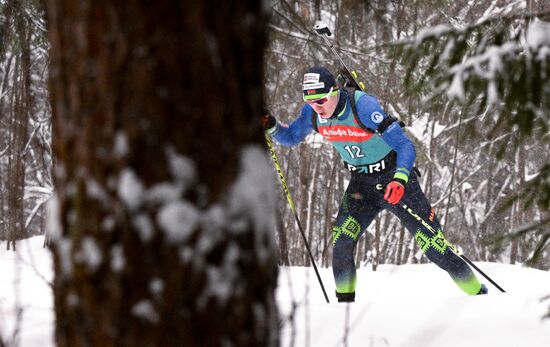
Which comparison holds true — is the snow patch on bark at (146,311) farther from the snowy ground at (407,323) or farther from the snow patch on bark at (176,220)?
the snowy ground at (407,323)

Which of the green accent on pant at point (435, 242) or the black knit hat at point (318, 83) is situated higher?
the black knit hat at point (318, 83)

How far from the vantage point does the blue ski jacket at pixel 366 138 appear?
464 centimetres

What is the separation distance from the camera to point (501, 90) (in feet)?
7.52

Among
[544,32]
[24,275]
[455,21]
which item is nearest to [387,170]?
[544,32]

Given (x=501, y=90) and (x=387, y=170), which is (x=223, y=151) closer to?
(x=501, y=90)

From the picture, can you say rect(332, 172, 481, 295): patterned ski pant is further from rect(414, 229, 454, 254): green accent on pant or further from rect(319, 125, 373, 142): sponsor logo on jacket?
rect(319, 125, 373, 142): sponsor logo on jacket

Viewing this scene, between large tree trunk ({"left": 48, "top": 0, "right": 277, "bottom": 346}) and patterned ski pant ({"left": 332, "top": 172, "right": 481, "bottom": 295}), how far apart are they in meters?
3.56

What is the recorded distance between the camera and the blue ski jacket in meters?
4.64

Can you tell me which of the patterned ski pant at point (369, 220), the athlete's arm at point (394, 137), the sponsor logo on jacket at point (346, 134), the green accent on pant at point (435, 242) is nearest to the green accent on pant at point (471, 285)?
the patterned ski pant at point (369, 220)

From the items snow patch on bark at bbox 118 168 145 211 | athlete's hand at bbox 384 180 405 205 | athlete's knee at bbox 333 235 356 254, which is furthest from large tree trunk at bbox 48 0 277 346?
athlete's knee at bbox 333 235 356 254

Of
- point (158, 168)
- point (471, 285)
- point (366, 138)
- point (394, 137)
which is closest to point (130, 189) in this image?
point (158, 168)

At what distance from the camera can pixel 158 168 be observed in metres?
1.21

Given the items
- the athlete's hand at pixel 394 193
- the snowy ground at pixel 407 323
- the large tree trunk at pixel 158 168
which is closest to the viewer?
the large tree trunk at pixel 158 168

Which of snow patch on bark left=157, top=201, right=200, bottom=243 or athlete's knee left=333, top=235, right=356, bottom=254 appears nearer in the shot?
snow patch on bark left=157, top=201, right=200, bottom=243
